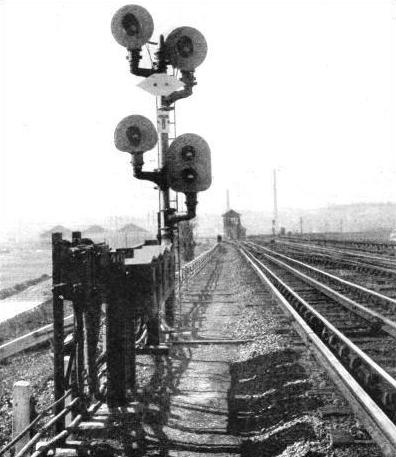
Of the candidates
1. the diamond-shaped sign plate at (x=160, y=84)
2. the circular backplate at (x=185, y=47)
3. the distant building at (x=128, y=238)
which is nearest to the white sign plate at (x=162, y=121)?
the diamond-shaped sign plate at (x=160, y=84)

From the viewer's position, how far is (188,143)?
901 centimetres

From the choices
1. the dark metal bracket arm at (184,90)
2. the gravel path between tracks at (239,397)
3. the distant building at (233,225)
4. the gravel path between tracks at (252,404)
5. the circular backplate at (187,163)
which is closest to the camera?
the gravel path between tracks at (252,404)

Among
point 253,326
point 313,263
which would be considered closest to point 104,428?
point 253,326

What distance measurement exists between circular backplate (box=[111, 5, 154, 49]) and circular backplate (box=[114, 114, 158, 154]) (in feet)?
4.76

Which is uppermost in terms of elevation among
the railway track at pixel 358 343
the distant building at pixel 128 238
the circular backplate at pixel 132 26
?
the circular backplate at pixel 132 26

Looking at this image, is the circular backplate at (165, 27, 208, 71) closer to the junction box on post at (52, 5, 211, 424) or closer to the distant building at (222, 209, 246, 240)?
the junction box on post at (52, 5, 211, 424)

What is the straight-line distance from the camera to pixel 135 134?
9.64 meters

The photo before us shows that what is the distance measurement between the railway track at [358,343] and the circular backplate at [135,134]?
433 cm

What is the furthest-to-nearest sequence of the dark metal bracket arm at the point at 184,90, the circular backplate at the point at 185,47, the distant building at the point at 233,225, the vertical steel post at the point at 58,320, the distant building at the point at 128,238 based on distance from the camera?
the distant building at the point at 233,225, the dark metal bracket arm at the point at 184,90, the distant building at the point at 128,238, the circular backplate at the point at 185,47, the vertical steel post at the point at 58,320

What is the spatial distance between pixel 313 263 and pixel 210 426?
16.7m

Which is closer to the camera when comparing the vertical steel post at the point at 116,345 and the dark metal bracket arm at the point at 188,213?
the vertical steel post at the point at 116,345

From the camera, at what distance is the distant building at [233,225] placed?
61875 mm

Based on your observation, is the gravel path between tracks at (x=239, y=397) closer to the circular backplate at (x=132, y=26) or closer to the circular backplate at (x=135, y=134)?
the circular backplate at (x=135, y=134)

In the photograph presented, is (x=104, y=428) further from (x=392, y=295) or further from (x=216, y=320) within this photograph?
(x=392, y=295)
